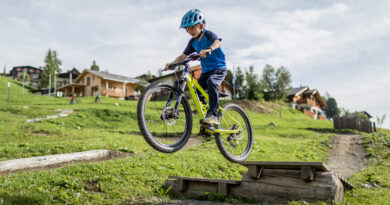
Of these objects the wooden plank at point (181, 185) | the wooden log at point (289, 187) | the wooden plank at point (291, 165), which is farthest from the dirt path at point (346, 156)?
the wooden plank at point (181, 185)

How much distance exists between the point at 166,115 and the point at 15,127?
15.9 m

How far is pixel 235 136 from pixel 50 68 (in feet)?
305

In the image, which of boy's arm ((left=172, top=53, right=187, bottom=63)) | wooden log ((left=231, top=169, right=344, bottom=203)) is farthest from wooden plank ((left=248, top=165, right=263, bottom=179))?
boy's arm ((left=172, top=53, right=187, bottom=63))

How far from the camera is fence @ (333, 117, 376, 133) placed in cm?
3153

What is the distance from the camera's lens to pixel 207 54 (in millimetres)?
4957

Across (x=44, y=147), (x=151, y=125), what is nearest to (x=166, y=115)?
(x=151, y=125)

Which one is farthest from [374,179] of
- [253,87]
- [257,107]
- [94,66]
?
[94,66]

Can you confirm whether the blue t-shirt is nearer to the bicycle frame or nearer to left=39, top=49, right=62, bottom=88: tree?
the bicycle frame

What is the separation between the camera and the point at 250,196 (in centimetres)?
895

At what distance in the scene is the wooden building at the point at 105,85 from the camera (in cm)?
5447

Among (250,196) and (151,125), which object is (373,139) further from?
(151,125)

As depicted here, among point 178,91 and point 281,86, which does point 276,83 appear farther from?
point 178,91

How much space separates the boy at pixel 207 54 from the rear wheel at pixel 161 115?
0.46 metres

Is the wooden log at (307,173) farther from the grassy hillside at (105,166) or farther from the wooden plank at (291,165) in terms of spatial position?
the grassy hillside at (105,166)
